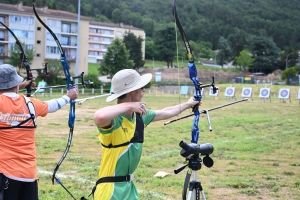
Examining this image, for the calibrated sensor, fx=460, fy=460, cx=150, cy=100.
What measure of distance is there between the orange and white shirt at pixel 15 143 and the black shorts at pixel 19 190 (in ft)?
0.14

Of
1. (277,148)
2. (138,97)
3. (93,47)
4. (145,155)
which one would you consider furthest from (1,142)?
(93,47)

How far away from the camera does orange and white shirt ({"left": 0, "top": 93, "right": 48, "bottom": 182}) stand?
345cm

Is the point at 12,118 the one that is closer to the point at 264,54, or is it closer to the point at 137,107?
the point at 137,107

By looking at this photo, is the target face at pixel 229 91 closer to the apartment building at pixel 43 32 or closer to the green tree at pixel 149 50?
the apartment building at pixel 43 32

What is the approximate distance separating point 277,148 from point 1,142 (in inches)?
264

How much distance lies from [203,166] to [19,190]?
4.17m

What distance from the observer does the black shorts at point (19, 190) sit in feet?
11.3

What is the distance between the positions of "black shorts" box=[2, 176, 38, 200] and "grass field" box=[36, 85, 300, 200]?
57.2 inches

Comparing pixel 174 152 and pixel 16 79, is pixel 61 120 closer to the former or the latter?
pixel 174 152

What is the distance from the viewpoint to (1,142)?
3.48m

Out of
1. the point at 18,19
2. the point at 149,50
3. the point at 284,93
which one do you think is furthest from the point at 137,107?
the point at 149,50

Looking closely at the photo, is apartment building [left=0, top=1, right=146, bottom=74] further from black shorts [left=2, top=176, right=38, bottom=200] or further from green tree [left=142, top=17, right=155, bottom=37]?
black shorts [left=2, top=176, right=38, bottom=200]

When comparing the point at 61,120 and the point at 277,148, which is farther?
the point at 61,120

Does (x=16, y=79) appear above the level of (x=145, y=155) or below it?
above
